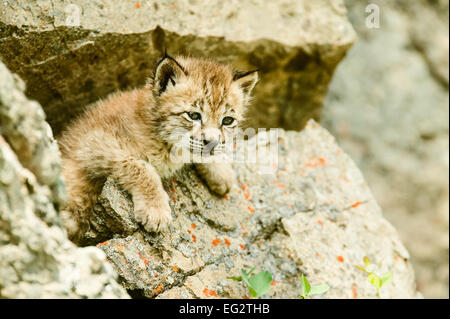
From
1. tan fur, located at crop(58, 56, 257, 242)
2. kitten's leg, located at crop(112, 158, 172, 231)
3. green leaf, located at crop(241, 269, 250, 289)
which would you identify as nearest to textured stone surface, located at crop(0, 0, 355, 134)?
tan fur, located at crop(58, 56, 257, 242)

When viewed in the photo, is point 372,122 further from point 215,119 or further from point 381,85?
point 215,119

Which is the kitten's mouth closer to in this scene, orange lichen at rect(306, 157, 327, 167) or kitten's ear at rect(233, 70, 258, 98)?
kitten's ear at rect(233, 70, 258, 98)

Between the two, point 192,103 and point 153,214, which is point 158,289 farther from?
point 192,103

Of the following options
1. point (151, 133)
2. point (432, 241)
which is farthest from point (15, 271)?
point (432, 241)

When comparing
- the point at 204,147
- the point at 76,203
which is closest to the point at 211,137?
the point at 204,147

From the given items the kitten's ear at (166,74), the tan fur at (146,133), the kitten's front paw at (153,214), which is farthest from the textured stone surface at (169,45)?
the kitten's front paw at (153,214)

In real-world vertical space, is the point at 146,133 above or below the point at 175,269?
above
